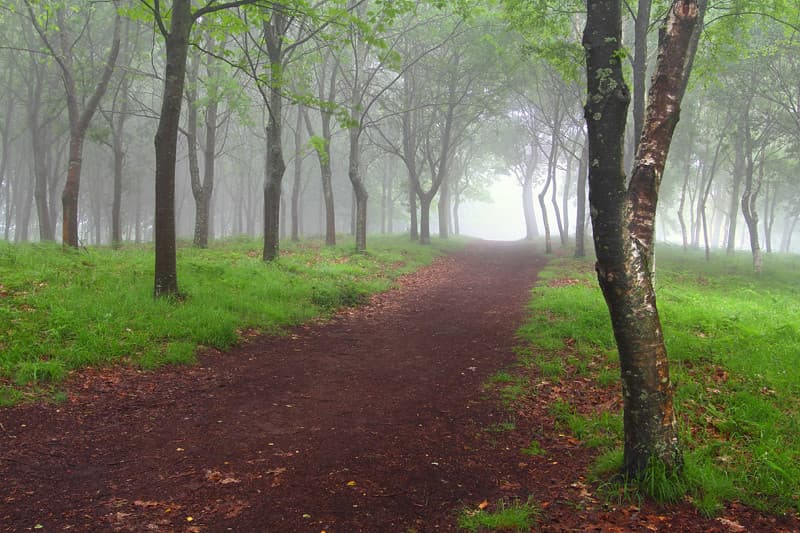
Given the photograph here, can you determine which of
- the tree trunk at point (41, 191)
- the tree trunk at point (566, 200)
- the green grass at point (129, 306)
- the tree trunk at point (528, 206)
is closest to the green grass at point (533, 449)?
the green grass at point (129, 306)

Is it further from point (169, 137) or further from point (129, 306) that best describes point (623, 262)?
point (169, 137)

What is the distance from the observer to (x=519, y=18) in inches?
566

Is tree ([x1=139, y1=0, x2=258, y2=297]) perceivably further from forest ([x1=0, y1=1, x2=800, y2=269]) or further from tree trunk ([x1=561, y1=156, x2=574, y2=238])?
tree trunk ([x1=561, y1=156, x2=574, y2=238])

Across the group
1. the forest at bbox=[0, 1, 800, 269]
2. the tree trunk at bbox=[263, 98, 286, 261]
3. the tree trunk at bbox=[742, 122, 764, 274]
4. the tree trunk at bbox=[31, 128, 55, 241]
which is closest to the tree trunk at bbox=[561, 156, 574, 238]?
the forest at bbox=[0, 1, 800, 269]

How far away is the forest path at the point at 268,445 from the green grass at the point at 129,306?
498 mm

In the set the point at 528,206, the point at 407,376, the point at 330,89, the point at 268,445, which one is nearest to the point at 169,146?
the point at 407,376

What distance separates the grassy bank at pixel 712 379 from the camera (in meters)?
4.36

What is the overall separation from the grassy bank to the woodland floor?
291 mm

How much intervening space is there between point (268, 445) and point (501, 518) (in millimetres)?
2442

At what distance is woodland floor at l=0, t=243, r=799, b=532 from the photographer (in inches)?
151

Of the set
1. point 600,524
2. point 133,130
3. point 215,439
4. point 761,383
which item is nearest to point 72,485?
point 215,439

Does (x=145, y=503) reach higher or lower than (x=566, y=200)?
lower

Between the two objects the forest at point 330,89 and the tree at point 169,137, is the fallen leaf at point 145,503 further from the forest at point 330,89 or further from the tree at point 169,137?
the forest at point 330,89

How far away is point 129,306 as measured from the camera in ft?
28.5
